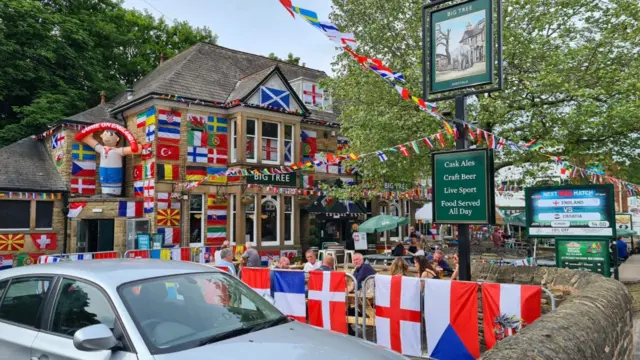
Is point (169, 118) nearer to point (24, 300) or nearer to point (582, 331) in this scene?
point (24, 300)

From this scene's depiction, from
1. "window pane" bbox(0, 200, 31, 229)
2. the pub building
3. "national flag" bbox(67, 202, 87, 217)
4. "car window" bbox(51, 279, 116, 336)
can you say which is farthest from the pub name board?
"car window" bbox(51, 279, 116, 336)

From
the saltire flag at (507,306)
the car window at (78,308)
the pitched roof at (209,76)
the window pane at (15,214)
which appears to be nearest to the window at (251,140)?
the pitched roof at (209,76)

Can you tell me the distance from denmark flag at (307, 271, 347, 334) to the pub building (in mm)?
10533

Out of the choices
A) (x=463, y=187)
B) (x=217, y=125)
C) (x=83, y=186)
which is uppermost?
(x=217, y=125)

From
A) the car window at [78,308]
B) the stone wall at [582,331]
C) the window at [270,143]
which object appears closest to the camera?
the stone wall at [582,331]

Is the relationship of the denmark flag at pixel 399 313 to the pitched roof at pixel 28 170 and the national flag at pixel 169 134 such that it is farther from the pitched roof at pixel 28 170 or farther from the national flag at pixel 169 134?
the pitched roof at pixel 28 170

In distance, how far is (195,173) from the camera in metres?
18.8

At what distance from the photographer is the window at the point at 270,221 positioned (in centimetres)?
2039

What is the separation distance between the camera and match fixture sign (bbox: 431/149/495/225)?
6.76 metres

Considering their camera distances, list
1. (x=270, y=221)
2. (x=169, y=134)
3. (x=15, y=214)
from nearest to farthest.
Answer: (x=15, y=214)
(x=169, y=134)
(x=270, y=221)

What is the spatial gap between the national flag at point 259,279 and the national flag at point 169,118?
11.8m

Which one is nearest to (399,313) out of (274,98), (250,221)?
(250,221)

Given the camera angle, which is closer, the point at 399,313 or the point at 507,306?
the point at 507,306

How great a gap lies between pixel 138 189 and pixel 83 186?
2.52 meters
